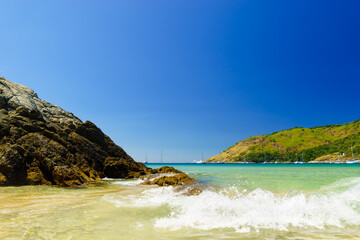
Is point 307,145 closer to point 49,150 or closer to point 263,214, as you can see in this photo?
point 49,150

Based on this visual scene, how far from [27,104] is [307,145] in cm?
18068

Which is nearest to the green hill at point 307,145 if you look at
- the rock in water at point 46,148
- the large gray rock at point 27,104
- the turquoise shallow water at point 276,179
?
the turquoise shallow water at point 276,179

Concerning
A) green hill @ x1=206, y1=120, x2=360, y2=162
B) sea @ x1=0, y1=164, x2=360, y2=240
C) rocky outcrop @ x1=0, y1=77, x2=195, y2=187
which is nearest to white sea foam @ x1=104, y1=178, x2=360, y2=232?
sea @ x1=0, y1=164, x2=360, y2=240

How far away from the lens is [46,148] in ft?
46.7

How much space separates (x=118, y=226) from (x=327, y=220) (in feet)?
18.3

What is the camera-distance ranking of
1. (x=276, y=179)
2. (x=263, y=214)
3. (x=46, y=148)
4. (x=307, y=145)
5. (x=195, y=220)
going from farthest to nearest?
(x=307, y=145), (x=276, y=179), (x=46, y=148), (x=263, y=214), (x=195, y=220)

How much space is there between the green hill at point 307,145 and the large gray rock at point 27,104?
14811 cm

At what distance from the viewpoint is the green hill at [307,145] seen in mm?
132125

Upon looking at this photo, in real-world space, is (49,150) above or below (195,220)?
above

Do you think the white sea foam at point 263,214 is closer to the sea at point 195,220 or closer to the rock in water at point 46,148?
the sea at point 195,220

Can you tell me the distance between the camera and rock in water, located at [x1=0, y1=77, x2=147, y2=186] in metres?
12.3

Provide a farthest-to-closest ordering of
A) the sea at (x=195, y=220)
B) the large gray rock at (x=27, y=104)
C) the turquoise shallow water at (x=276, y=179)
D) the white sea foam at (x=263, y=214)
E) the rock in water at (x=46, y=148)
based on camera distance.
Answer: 1. the large gray rock at (x=27, y=104)
2. the turquoise shallow water at (x=276, y=179)
3. the rock in water at (x=46, y=148)
4. the white sea foam at (x=263, y=214)
5. the sea at (x=195, y=220)

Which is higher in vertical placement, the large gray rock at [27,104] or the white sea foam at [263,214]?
the large gray rock at [27,104]

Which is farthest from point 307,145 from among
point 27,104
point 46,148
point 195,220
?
point 195,220
